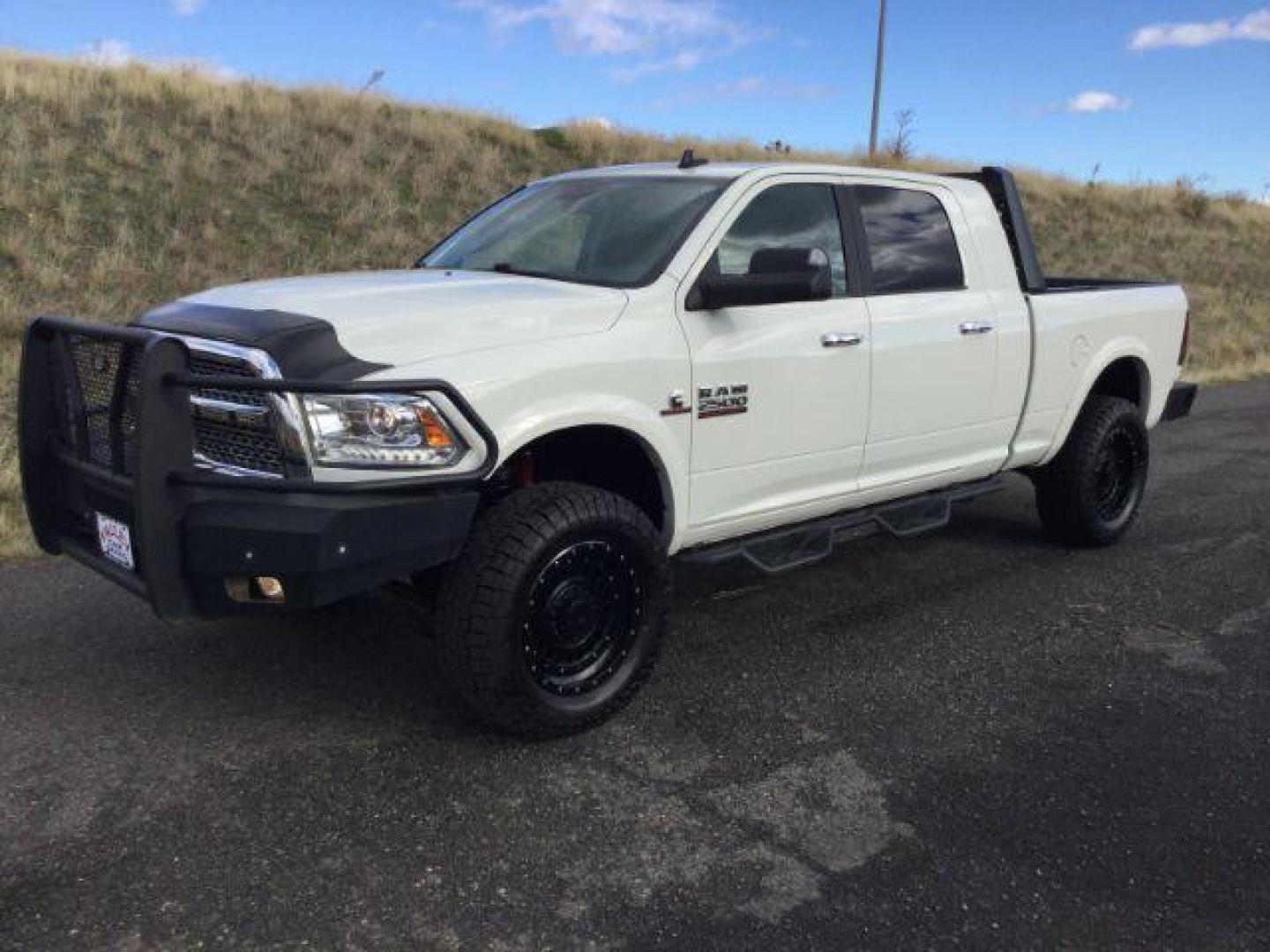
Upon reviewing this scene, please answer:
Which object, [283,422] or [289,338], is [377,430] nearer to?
[283,422]

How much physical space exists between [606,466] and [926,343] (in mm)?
1623

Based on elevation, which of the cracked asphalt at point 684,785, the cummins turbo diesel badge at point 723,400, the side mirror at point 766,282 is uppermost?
the side mirror at point 766,282

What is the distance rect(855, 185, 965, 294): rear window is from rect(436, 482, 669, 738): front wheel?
5.85 feet

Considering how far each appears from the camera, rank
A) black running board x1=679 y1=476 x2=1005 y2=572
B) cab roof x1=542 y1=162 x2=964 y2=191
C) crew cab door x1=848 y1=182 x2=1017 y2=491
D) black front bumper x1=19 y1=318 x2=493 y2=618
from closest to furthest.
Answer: black front bumper x1=19 y1=318 x2=493 y2=618 < black running board x1=679 y1=476 x2=1005 y2=572 < cab roof x1=542 y1=162 x2=964 y2=191 < crew cab door x1=848 y1=182 x2=1017 y2=491

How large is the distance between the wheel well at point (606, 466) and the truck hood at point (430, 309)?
0.41m

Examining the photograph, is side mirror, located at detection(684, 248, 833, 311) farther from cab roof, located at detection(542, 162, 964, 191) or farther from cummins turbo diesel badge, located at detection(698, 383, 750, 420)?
cab roof, located at detection(542, 162, 964, 191)

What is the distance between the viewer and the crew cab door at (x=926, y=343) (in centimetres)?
454

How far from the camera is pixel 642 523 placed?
359 centimetres

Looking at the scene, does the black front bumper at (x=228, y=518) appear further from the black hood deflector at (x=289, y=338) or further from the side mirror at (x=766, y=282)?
the side mirror at (x=766, y=282)

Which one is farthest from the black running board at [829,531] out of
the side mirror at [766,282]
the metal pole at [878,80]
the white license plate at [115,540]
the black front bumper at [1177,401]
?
the metal pole at [878,80]

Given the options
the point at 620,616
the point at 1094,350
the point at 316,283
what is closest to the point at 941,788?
the point at 620,616

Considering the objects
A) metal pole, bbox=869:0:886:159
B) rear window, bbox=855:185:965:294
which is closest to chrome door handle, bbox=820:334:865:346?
rear window, bbox=855:185:965:294

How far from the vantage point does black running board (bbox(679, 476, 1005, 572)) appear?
4145mm

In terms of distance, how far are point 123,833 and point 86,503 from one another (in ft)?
3.57
